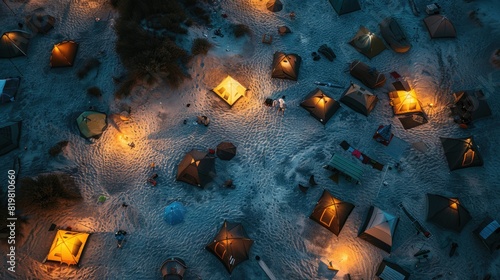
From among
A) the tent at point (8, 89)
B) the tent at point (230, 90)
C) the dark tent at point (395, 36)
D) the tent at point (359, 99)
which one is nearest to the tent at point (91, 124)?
the tent at point (8, 89)

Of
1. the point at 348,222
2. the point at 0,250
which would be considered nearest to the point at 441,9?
the point at 348,222

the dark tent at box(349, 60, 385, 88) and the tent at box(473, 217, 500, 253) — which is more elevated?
the dark tent at box(349, 60, 385, 88)

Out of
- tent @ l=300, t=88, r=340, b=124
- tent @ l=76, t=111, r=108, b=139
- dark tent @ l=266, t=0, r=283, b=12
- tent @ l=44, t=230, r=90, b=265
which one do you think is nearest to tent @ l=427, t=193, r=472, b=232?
tent @ l=300, t=88, r=340, b=124

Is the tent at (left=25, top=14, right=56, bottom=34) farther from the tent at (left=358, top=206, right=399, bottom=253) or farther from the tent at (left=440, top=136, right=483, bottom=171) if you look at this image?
the tent at (left=440, top=136, right=483, bottom=171)

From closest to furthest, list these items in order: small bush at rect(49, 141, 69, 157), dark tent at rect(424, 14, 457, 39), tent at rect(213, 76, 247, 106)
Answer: small bush at rect(49, 141, 69, 157), tent at rect(213, 76, 247, 106), dark tent at rect(424, 14, 457, 39)

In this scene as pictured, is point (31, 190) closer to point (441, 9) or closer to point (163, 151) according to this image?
point (163, 151)

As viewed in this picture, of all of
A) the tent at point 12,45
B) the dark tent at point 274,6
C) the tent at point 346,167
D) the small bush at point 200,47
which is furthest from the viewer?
the dark tent at point 274,6

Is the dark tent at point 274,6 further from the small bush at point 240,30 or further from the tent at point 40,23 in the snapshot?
the tent at point 40,23
